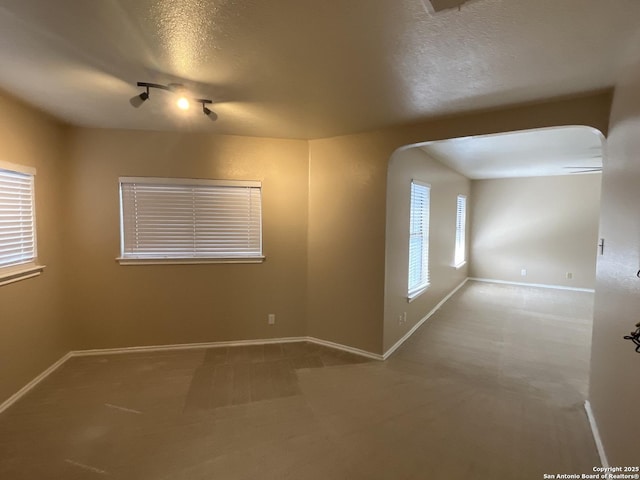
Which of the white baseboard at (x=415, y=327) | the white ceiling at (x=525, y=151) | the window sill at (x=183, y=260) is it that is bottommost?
the white baseboard at (x=415, y=327)

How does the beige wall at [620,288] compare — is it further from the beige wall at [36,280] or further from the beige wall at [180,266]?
the beige wall at [36,280]

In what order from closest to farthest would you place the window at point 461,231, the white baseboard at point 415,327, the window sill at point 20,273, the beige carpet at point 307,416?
the beige carpet at point 307,416, the window sill at point 20,273, the white baseboard at point 415,327, the window at point 461,231

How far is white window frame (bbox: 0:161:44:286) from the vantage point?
233 cm

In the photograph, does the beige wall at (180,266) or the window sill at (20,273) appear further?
the beige wall at (180,266)

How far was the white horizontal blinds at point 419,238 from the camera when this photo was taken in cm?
411

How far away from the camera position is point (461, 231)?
6.97 metres

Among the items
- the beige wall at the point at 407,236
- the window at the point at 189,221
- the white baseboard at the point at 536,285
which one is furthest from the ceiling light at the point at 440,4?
the white baseboard at the point at 536,285

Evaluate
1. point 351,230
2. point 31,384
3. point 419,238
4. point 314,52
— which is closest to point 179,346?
point 31,384

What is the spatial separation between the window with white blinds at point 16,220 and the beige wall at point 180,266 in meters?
0.50

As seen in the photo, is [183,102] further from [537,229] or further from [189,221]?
[537,229]

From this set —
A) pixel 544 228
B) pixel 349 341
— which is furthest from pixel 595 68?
pixel 544 228

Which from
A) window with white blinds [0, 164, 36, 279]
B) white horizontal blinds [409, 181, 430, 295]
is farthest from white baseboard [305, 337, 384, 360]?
window with white blinds [0, 164, 36, 279]

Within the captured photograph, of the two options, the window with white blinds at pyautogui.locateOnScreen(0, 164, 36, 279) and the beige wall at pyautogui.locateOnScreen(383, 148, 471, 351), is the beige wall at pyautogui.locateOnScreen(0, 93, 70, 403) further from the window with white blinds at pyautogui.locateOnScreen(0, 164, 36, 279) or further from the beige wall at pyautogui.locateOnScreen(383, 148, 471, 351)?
the beige wall at pyautogui.locateOnScreen(383, 148, 471, 351)

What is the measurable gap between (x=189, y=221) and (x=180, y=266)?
508 mm
